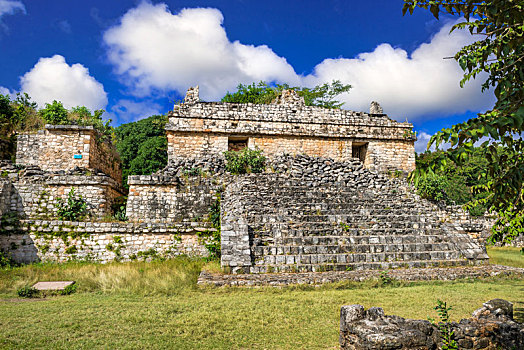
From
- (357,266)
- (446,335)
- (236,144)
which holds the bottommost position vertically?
(357,266)

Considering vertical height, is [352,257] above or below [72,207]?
below

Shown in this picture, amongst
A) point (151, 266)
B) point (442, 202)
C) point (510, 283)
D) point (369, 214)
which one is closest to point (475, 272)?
point (510, 283)

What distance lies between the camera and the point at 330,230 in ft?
33.4


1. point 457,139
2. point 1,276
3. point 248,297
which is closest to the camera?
point 457,139

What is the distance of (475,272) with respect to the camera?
848 cm

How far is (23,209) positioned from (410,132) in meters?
17.0

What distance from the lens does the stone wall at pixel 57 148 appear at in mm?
12742

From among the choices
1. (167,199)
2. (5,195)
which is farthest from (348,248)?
(5,195)

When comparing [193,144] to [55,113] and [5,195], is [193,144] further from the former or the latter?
[5,195]

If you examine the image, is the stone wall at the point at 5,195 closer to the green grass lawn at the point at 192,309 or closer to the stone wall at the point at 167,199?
the green grass lawn at the point at 192,309

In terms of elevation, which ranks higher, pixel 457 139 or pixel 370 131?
pixel 370 131

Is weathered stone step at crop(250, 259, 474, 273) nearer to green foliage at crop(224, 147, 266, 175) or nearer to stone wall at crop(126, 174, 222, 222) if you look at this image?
stone wall at crop(126, 174, 222, 222)

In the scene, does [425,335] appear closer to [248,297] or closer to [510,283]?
[248,297]

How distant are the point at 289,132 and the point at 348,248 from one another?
7972 mm
